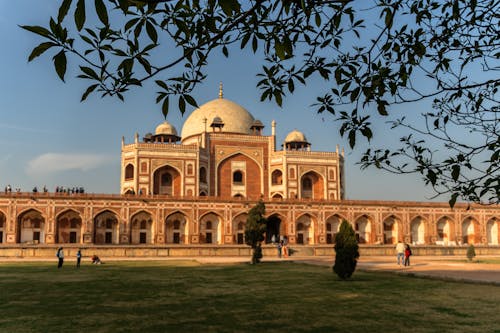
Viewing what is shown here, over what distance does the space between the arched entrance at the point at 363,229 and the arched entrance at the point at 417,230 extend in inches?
141

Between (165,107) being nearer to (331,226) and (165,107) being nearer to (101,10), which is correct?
(101,10)

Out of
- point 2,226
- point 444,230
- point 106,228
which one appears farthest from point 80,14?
point 444,230

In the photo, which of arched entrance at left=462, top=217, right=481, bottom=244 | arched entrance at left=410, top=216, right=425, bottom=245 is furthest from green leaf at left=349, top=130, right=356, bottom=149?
arched entrance at left=462, top=217, right=481, bottom=244

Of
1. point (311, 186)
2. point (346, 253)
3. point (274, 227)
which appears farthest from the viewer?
point (311, 186)

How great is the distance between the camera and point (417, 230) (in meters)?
36.6

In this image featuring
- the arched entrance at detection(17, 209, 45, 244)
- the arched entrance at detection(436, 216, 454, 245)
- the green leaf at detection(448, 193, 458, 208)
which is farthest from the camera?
the arched entrance at detection(436, 216, 454, 245)

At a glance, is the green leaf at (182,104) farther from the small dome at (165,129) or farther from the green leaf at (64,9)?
the small dome at (165,129)

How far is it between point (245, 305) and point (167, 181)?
29.7 meters

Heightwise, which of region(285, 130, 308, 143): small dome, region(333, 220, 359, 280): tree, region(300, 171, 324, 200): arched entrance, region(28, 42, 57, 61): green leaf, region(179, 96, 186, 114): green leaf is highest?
region(285, 130, 308, 143): small dome

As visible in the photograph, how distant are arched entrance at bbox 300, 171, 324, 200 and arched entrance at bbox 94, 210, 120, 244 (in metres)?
15.0

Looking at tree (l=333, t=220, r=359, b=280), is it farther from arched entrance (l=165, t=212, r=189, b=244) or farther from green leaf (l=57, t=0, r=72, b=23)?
arched entrance (l=165, t=212, r=189, b=244)

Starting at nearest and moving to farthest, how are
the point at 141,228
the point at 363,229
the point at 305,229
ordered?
the point at 141,228 < the point at 305,229 < the point at 363,229

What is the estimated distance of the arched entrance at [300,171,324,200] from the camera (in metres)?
38.8

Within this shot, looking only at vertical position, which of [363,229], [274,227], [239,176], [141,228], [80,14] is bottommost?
[363,229]
